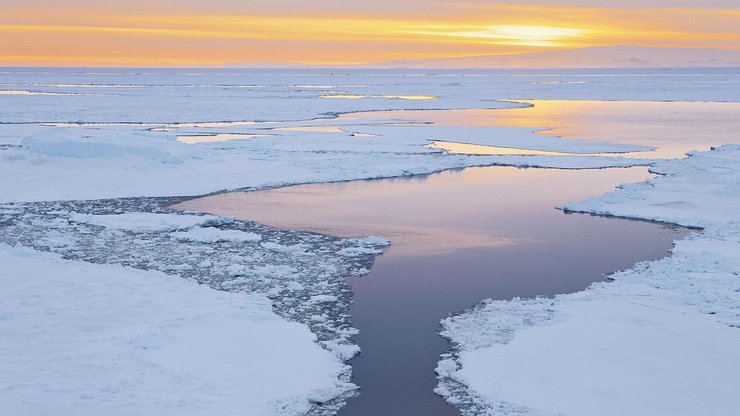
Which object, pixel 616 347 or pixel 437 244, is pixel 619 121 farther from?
pixel 616 347

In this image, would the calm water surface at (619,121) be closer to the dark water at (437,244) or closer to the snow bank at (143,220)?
the dark water at (437,244)

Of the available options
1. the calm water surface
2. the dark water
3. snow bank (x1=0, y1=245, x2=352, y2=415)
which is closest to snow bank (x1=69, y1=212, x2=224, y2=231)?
the dark water

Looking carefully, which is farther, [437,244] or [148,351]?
[437,244]

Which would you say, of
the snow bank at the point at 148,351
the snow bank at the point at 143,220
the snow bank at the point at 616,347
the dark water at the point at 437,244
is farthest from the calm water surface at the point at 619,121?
the snow bank at the point at 148,351

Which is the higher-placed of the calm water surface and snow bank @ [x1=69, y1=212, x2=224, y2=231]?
the calm water surface

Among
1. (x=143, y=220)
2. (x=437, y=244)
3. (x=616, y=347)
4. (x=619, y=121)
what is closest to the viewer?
(x=616, y=347)

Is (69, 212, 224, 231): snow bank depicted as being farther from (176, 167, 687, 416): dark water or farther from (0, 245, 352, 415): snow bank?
(0, 245, 352, 415): snow bank

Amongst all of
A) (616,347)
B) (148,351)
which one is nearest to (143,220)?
(148,351)
